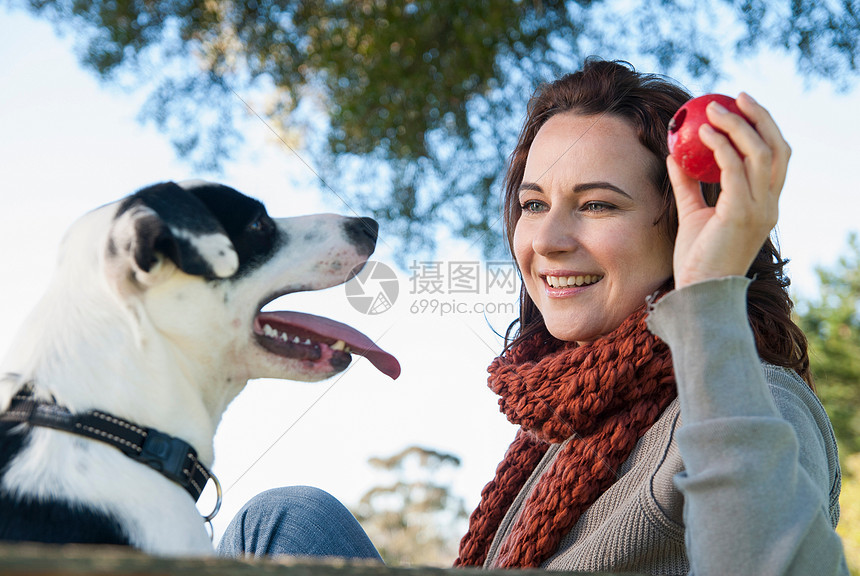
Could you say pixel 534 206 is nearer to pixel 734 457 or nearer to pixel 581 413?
pixel 581 413

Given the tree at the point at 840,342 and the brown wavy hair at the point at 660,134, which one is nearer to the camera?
the brown wavy hair at the point at 660,134

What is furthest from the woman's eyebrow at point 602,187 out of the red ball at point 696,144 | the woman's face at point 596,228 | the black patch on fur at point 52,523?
the black patch on fur at point 52,523

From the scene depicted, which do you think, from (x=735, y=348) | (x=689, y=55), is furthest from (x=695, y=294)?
(x=689, y=55)

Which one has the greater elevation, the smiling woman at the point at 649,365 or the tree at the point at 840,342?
the tree at the point at 840,342

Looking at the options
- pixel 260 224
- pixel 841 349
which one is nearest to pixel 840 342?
pixel 841 349

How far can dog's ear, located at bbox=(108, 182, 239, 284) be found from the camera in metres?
0.98

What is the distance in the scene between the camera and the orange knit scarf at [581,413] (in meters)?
1.39

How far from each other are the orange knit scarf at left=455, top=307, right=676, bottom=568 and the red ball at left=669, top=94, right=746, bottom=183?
1.32ft

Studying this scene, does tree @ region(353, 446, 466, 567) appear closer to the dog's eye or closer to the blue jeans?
the blue jeans

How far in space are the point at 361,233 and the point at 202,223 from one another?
10.7 inches

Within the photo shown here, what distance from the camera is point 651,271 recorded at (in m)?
1.51

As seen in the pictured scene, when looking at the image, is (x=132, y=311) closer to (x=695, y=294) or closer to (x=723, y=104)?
(x=695, y=294)

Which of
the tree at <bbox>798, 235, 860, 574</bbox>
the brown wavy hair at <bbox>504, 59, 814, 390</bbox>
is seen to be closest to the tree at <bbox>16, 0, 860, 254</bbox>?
the brown wavy hair at <bbox>504, 59, 814, 390</bbox>

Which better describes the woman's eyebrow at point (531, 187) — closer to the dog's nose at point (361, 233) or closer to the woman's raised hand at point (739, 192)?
the dog's nose at point (361, 233)
